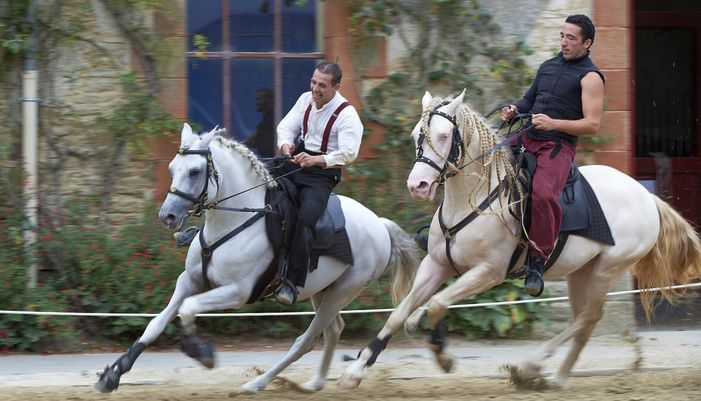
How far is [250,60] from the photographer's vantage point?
991cm

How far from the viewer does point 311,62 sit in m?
9.96

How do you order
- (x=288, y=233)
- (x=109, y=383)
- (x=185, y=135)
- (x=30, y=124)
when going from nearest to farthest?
1. (x=109, y=383)
2. (x=185, y=135)
3. (x=288, y=233)
4. (x=30, y=124)

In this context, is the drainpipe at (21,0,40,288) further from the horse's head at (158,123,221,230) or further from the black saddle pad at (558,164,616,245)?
the black saddle pad at (558,164,616,245)

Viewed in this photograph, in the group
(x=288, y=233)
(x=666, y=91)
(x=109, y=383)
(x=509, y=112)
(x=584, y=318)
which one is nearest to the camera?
(x=109, y=383)

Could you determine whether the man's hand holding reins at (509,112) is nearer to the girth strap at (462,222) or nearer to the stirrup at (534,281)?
the girth strap at (462,222)

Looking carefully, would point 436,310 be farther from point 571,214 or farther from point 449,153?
point 571,214

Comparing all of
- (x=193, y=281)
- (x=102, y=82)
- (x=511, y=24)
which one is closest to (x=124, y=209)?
(x=102, y=82)

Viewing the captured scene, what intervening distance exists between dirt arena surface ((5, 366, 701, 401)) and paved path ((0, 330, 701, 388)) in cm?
25

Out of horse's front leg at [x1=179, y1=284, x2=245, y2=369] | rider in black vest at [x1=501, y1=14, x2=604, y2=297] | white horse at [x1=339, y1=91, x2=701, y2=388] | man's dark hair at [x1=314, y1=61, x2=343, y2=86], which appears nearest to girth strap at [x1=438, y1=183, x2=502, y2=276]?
white horse at [x1=339, y1=91, x2=701, y2=388]

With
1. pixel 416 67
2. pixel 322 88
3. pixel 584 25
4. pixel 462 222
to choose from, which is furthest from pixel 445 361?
pixel 416 67

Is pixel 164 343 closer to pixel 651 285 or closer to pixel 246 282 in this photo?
pixel 246 282

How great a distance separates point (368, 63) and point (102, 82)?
2446mm

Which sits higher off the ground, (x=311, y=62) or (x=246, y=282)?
(x=311, y=62)

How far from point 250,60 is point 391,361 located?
3.24 meters
